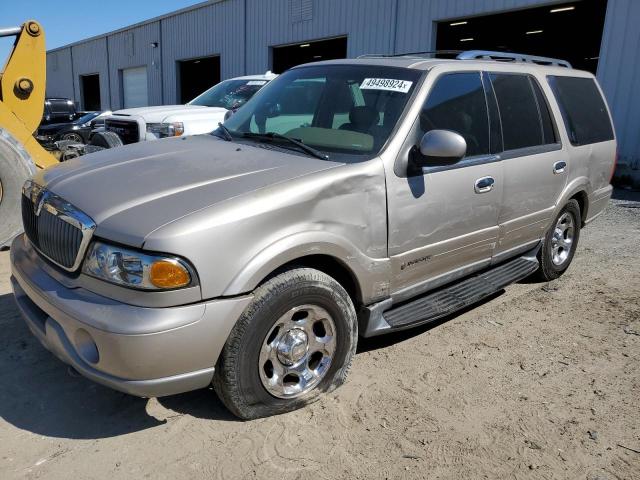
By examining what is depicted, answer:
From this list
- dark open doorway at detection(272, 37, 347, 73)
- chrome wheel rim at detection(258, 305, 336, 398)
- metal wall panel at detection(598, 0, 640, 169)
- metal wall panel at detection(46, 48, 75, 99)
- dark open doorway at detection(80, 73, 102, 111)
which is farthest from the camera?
metal wall panel at detection(46, 48, 75, 99)

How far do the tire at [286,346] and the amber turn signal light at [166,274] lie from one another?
1.22 ft

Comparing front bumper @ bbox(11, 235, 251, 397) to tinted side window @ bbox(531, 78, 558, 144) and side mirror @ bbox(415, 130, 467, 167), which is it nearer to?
side mirror @ bbox(415, 130, 467, 167)

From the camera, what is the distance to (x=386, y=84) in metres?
3.48

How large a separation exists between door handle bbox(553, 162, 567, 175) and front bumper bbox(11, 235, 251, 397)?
3.24 m

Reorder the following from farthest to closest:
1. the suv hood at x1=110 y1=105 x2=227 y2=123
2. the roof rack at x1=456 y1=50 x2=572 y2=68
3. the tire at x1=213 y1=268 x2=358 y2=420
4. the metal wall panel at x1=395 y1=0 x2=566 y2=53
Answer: the metal wall panel at x1=395 y1=0 x2=566 y2=53 < the suv hood at x1=110 y1=105 x2=227 y2=123 < the roof rack at x1=456 y1=50 x2=572 y2=68 < the tire at x1=213 y1=268 x2=358 y2=420

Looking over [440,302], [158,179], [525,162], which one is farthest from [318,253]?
[525,162]

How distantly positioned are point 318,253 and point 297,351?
1.76ft

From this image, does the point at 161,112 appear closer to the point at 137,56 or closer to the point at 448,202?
the point at 448,202

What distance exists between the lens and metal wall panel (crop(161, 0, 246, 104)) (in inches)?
802

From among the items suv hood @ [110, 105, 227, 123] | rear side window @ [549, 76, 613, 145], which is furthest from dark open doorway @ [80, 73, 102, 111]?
rear side window @ [549, 76, 613, 145]

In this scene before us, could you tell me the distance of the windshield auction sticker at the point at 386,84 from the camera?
135 inches

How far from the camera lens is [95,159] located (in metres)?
3.36

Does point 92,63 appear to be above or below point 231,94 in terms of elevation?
above

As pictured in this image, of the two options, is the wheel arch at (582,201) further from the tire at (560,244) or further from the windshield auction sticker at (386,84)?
the windshield auction sticker at (386,84)
